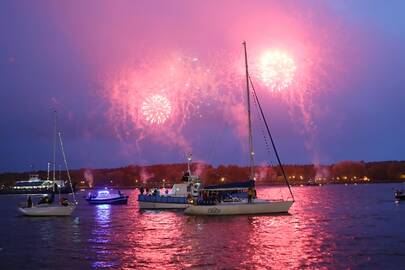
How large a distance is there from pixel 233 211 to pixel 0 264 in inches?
1204

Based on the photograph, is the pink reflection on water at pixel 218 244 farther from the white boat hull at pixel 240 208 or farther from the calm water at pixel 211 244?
the white boat hull at pixel 240 208

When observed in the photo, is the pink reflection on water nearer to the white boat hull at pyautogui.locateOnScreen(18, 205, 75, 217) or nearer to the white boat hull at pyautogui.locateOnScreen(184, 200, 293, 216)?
the white boat hull at pyautogui.locateOnScreen(184, 200, 293, 216)

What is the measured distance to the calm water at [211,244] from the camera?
29047 mm

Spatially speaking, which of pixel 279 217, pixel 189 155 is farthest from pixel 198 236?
pixel 189 155

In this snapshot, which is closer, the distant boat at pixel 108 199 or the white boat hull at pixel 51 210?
the white boat hull at pixel 51 210

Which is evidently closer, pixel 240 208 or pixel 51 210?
pixel 240 208

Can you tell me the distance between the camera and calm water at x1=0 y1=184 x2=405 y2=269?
29047mm

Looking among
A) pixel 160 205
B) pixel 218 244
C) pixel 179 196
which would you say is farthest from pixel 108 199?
pixel 218 244

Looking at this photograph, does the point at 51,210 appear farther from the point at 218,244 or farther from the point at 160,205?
the point at 218,244

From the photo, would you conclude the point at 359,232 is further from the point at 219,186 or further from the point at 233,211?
the point at 219,186

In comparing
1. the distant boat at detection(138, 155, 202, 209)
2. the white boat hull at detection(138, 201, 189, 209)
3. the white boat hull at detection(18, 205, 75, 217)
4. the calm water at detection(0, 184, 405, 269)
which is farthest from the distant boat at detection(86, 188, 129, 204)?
the calm water at detection(0, 184, 405, 269)

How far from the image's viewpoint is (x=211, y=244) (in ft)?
119

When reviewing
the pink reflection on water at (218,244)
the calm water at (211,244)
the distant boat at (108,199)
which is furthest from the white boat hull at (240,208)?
the distant boat at (108,199)

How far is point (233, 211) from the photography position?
5712 centimetres
